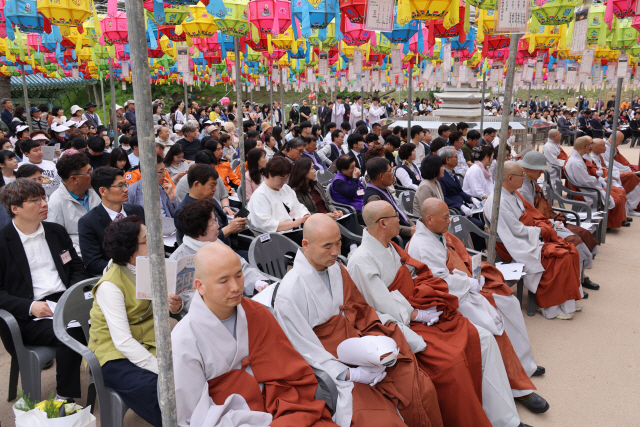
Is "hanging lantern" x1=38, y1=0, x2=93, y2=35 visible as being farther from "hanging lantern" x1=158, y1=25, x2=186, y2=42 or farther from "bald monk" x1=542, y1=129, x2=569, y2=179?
"bald monk" x1=542, y1=129, x2=569, y2=179

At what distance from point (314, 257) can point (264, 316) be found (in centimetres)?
46

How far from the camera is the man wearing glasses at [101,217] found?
332cm

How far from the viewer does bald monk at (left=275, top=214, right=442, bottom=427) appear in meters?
2.35

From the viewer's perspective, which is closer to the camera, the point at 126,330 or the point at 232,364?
the point at 232,364

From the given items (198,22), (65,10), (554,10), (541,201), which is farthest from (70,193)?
(541,201)

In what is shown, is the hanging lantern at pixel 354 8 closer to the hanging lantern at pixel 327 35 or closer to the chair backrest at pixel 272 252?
the chair backrest at pixel 272 252

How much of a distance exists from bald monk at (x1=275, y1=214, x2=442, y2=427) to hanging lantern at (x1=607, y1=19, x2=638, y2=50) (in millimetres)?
5879

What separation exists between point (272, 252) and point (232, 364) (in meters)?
1.64

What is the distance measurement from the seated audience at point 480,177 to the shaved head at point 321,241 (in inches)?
164

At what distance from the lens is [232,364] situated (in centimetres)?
216

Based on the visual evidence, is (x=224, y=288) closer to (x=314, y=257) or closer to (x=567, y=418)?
(x=314, y=257)

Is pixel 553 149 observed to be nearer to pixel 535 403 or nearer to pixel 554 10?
pixel 554 10

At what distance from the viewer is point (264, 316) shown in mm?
2301

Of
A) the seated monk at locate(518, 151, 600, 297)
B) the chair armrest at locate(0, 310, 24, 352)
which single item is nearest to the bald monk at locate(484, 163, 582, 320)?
the seated monk at locate(518, 151, 600, 297)
